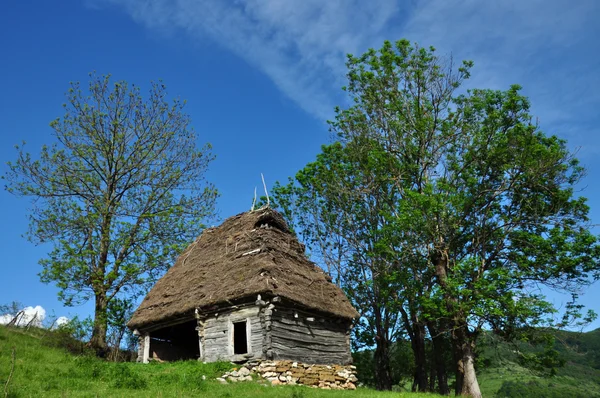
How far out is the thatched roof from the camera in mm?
17266

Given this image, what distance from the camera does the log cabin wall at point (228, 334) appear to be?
16359mm

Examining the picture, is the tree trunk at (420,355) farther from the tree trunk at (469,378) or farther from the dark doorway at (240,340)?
the dark doorway at (240,340)

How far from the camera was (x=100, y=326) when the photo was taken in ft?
76.2

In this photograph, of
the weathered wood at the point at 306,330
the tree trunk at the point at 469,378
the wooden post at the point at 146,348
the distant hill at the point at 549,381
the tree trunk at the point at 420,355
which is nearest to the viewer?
the weathered wood at the point at 306,330

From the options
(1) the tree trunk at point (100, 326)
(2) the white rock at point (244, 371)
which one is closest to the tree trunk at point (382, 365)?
(2) the white rock at point (244, 371)

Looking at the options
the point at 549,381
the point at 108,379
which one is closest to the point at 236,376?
the point at 108,379

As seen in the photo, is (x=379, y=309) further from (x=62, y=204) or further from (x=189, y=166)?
(x=62, y=204)

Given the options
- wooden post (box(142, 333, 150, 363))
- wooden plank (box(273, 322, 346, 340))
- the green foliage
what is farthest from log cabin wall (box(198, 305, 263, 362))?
the green foliage

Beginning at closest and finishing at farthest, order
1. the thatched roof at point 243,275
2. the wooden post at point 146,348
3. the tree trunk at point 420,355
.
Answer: the thatched roof at point 243,275 < the wooden post at point 146,348 < the tree trunk at point 420,355

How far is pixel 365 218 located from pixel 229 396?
56.1 ft

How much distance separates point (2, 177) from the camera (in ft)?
79.5

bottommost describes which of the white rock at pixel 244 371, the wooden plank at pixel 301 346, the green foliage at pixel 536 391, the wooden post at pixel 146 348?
the green foliage at pixel 536 391

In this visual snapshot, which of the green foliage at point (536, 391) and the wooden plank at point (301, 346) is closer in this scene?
the wooden plank at point (301, 346)

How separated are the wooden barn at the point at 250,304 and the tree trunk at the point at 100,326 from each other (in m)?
3.39
